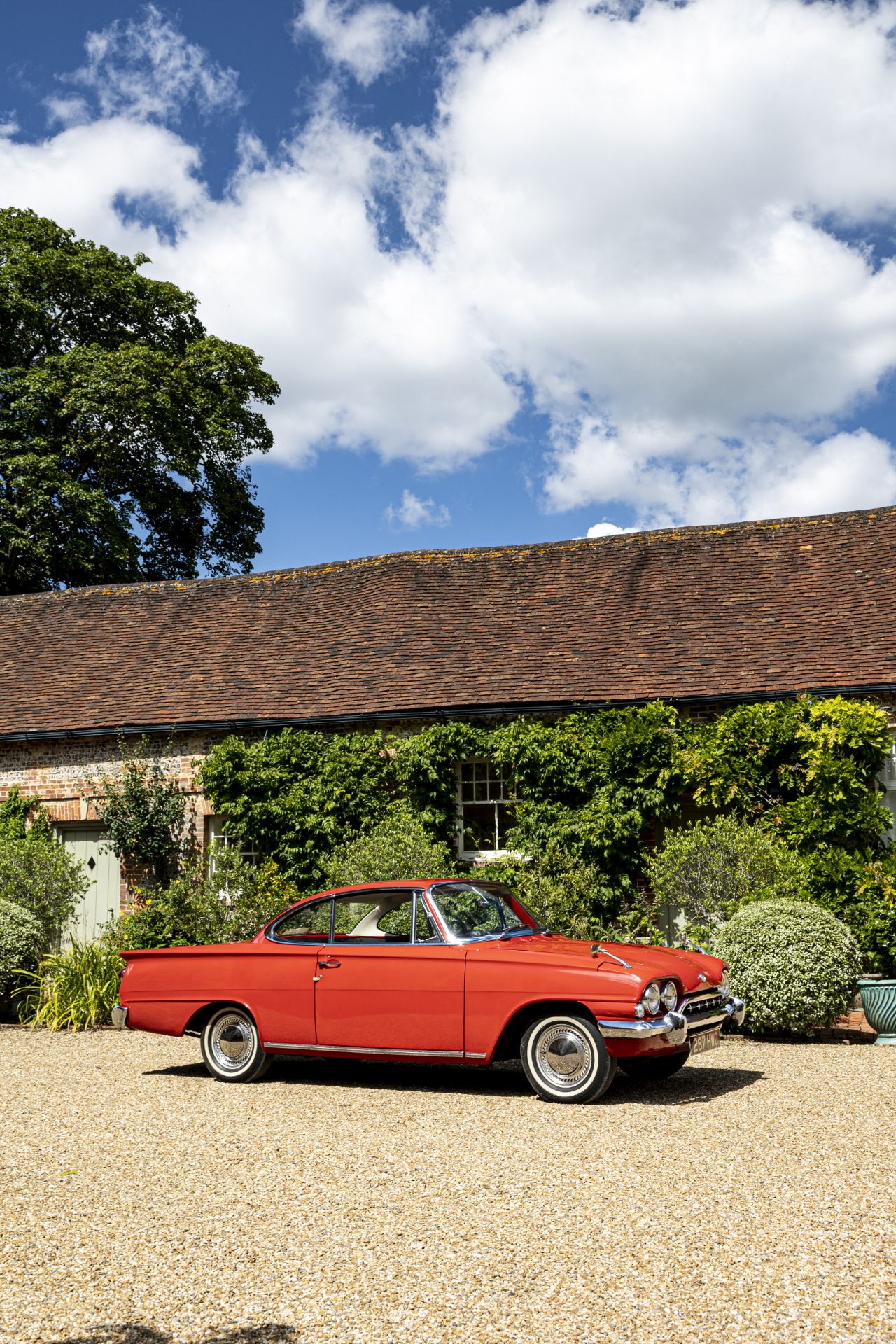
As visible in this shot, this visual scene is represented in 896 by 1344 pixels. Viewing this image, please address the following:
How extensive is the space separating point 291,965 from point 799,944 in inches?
180

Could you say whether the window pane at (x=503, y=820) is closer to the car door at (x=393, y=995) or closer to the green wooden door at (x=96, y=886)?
the green wooden door at (x=96, y=886)

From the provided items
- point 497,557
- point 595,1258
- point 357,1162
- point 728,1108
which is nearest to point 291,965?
point 357,1162

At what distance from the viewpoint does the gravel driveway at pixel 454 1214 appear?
12.7 feet

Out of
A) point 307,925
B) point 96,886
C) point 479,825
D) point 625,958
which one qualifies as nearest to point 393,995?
point 307,925

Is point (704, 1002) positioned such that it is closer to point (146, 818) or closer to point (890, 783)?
point (890, 783)

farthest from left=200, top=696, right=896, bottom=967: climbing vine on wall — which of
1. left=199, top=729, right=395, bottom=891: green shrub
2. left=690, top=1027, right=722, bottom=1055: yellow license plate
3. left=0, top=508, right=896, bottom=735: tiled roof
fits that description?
left=690, top=1027, right=722, bottom=1055: yellow license plate

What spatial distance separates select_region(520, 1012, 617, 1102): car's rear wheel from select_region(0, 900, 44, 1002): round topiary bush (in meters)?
7.37

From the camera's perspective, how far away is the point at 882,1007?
32.7 feet

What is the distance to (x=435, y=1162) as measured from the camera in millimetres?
5891

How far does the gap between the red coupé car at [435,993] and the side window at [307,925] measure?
0.04 feet

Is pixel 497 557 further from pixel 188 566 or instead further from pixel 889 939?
pixel 188 566

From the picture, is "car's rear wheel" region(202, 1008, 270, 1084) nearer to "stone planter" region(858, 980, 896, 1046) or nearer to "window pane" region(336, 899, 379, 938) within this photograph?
"window pane" region(336, 899, 379, 938)

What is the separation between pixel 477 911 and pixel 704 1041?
1858mm

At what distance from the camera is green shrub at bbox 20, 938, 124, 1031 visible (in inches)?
479
